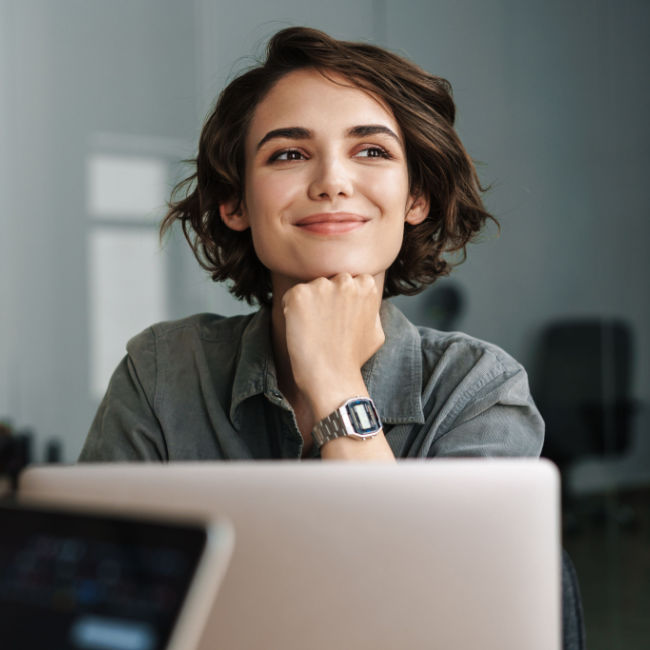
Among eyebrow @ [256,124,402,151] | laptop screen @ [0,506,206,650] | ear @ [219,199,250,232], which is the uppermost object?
eyebrow @ [256,124,402,151]

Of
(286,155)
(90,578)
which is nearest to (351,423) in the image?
(286,155)

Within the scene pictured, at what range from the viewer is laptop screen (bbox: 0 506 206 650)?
435mm

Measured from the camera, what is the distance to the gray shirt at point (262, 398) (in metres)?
1.30

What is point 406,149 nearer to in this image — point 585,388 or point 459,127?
point 459,127

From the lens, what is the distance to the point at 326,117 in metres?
1.41

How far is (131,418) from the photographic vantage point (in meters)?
1.41

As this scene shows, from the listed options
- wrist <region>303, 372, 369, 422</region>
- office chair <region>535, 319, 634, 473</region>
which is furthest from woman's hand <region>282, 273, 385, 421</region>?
office chair <region>535, 319, 634, 473</region>

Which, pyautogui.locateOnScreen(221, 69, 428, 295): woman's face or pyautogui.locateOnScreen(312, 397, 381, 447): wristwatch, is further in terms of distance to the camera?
pyautogui.locateOnScreen(221, 69, 428, 295): woman's face

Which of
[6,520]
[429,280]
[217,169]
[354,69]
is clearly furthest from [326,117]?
[6,520]

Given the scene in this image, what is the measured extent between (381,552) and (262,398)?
846mm

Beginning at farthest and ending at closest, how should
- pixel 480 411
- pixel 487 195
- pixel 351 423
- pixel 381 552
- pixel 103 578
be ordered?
pixel 487 195 → pixel 480 411 → pixel 351 423 → pixel 381 552 → pixel 103 578

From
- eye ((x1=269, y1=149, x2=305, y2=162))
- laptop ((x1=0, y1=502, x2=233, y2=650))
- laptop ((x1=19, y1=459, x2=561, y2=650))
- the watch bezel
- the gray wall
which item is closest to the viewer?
laptop ((x1=0, y1=502, x2=233, y2=650))

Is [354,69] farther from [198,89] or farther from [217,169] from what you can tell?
[198,89]

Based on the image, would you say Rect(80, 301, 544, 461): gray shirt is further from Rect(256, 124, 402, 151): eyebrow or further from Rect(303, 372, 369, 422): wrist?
Rect(256, 124, 402, 151): eyebrow
